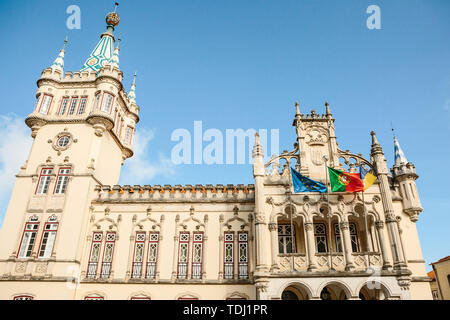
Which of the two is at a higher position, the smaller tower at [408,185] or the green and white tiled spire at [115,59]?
the green and white tiled spire at [115,59]

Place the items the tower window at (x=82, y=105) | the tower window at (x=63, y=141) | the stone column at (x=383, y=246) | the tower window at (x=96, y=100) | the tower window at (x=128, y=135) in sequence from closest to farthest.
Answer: the stone column at (x=383, y=246) → the tower window at (x=63, y=141) → the tower window at (x=96, y=100) → the tower window at (x=82, y=105) → the tower window at (x=128, y=135)

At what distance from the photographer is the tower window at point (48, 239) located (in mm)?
25219

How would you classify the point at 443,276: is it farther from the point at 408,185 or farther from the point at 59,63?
the point at 59,63

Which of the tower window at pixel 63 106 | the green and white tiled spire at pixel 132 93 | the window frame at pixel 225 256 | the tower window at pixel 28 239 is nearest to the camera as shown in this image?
the window frame at pixel 225 256

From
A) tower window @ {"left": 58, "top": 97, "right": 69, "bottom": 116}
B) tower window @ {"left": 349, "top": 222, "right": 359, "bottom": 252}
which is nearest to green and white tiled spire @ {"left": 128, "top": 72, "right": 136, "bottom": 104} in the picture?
tower window @ {"left": 58, "top": 97, "right": 69, "bottom": 116}

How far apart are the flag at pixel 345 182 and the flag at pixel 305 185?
2.66 feet

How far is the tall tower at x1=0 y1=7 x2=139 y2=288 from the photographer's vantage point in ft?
82.6

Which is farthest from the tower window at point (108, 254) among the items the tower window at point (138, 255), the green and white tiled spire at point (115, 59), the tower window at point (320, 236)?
the green and white tiled spire at point (115, 59)

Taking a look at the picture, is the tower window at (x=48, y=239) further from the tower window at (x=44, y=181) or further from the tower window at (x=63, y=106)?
the tower window at (x=63, y=106)

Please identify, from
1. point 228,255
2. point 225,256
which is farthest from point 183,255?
point 228,255

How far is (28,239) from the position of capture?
25.8 m

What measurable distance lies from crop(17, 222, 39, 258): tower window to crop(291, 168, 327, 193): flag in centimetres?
2067

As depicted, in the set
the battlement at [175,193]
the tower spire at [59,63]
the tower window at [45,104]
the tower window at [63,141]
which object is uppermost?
the tower spire at [59,63]
